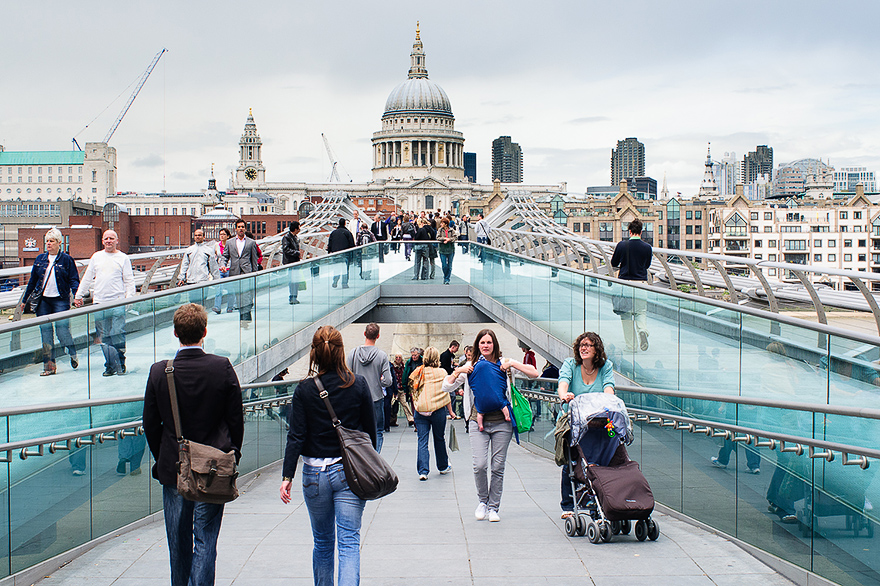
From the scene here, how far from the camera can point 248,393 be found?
10516 millimetres

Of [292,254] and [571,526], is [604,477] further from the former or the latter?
[292,254]

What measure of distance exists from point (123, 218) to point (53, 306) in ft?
286

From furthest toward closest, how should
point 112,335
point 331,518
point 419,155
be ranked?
point 419,155 → point 112,335 → point 331,518

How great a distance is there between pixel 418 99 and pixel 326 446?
171 meters

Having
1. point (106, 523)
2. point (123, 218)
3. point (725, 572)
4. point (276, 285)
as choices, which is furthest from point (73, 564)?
point (123, 218)

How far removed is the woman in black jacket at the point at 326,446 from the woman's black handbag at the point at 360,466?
0.05 meters

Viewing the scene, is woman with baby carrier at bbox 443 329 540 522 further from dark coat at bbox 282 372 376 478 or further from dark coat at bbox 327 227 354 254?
dark coat at bbox 327 227 354 254

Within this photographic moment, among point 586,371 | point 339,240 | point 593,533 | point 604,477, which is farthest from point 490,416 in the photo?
point 339,240

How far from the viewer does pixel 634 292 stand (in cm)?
1014


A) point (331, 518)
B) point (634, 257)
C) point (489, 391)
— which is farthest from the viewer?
point (634, 257)

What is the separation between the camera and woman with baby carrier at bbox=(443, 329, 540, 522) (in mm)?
7426

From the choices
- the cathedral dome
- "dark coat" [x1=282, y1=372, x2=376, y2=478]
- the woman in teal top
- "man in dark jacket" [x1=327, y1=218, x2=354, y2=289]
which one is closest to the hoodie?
the woman in teal top

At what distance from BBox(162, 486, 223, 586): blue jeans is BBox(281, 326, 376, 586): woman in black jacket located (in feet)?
1.67

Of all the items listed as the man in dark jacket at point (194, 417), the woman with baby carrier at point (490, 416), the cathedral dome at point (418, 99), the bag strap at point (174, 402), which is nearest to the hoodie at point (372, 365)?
the woman with baby carrier at point (490, 416)
